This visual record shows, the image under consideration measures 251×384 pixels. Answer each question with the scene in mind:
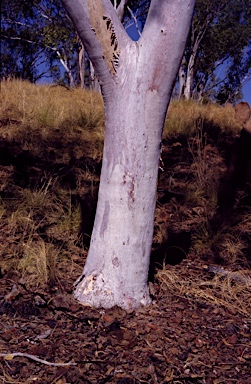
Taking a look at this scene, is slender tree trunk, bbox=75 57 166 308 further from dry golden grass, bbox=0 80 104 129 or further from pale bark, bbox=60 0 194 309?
dry golden grass, bbox=0 80 104 129

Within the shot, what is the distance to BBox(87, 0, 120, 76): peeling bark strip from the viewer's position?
260 cm

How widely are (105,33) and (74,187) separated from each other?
2319mm

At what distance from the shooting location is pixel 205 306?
321 centimetres

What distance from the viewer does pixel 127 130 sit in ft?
8.96

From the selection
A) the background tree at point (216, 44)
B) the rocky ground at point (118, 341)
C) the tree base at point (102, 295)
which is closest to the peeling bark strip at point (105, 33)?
the tree base at point (102, 295)

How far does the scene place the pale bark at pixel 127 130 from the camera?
265 centimetres

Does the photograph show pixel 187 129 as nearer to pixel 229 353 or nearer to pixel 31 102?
pixel 31 102

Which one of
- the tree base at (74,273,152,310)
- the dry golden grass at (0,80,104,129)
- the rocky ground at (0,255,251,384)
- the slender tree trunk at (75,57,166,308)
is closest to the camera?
the rocky ground at (0,255,251,384)

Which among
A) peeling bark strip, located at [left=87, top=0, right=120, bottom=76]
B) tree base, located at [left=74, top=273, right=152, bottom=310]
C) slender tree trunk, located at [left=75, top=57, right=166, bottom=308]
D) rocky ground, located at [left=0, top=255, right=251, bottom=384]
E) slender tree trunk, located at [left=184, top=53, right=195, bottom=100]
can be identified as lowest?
rocky ground, located at [left=0, top=255, right=251, bottom=384]

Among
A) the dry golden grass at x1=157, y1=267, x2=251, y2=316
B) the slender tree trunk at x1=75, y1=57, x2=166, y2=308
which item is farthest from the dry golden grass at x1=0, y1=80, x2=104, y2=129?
the slender tree trunk at x1=75, y1=57, x2=166, y2=308

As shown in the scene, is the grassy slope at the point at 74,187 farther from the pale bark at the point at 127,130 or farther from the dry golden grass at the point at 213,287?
the pale bark at the point at 127,130

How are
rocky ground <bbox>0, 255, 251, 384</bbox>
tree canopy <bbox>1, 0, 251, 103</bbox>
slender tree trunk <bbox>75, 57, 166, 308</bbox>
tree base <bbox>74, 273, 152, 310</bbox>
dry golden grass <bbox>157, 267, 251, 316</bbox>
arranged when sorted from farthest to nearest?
tree canopy <bbox>1, 0, 251, 103</bbox> < dry golden grass <bbox>157, 267, 251, 316</bbox> < tree base <bbox>74, 273, 152, 310</bbox> < slender tree trunk <bbox>75, 57, 166, 308</bbox> < rocky ground <bbox>0, 255, 251, 384</bbox>

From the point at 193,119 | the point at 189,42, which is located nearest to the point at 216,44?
the point at 189,42

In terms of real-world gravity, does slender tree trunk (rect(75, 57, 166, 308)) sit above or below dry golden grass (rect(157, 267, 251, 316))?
above
